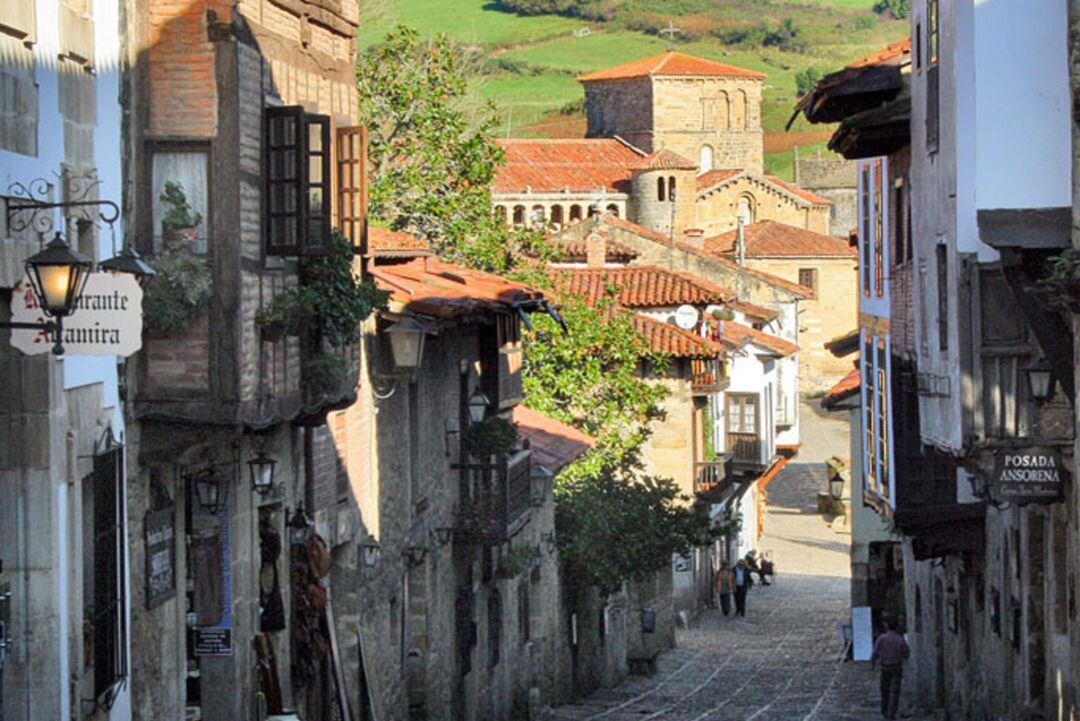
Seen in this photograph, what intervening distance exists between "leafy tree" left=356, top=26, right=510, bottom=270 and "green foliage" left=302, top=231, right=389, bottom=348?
1669 cm

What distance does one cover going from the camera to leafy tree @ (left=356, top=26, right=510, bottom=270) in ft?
113

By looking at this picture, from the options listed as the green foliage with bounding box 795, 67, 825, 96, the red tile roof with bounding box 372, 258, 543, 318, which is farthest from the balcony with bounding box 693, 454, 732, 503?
the green foliage with bounding box 795, 67, 825, 96

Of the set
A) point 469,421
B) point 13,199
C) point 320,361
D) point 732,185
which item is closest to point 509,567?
point 469,421

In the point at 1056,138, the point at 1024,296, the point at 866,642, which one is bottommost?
the point at 866,642

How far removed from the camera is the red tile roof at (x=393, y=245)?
2414 centimetres

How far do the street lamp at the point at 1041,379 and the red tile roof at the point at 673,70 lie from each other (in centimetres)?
11498

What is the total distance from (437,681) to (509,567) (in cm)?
395

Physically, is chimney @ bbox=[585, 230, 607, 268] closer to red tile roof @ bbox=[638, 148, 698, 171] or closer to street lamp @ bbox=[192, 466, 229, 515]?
street lamp @ bbox=[192, 466, 229, 515]

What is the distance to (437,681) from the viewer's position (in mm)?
23953

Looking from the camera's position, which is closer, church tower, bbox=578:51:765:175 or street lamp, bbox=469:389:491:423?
street lamp, bbox=469:389:491:423

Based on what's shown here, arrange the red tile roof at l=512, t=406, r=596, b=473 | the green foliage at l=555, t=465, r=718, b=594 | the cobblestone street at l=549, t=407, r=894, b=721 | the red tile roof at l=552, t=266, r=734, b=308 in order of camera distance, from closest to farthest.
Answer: the cobblestone street at l=549, t=407, r=894, b=721
the red tile roof at l=512, t=406, r=596, b=473
the green foliage at l=555, t=465, r=718, b=594
the red tile roof at l=552, t=266, r=734, b=308

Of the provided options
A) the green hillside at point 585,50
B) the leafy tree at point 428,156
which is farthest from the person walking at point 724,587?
the green hillside at point 585,50

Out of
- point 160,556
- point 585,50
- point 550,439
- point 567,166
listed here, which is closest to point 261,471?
point 160,556

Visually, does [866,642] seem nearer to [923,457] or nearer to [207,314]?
[923,457]
